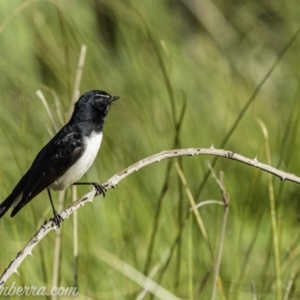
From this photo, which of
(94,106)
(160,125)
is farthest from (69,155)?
(160,125)

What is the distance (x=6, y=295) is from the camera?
3039 mm

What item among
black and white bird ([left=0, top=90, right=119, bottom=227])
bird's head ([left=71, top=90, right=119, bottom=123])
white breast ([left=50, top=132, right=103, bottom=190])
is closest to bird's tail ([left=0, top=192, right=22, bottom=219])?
black and white bird ([left=0, top=90, right=119, bottom=227])

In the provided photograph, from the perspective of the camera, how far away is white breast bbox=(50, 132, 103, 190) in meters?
3.00

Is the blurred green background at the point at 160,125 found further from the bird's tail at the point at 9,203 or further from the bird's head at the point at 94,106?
the bird's tail at the point at 9,203

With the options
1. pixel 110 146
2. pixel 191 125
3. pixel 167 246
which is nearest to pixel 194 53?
pixel 191 125

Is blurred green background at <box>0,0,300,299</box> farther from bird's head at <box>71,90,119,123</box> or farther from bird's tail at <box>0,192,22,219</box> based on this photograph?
Result: bird's tail at <box>0,192,22,219</box>

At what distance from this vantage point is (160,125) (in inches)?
170

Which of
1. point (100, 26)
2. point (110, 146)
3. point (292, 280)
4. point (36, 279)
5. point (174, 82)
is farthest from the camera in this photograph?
point (100, 26)

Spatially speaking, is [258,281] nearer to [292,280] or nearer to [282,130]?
[292,280]

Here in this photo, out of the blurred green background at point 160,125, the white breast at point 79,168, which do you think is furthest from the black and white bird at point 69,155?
the blurred green background at point 160,125

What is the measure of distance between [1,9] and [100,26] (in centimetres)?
70

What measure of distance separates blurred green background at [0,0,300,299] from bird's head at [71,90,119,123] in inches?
4.1

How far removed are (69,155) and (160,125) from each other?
1.38 m

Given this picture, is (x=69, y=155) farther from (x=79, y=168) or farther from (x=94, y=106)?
(x=94, y=106)
